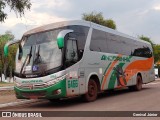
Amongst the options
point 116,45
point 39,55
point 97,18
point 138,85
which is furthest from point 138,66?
point 97,18

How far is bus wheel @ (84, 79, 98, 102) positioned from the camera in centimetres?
1536

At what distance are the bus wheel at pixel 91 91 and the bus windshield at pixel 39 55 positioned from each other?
2431mm

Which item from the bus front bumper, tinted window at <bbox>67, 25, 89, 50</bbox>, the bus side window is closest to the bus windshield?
the bus side window

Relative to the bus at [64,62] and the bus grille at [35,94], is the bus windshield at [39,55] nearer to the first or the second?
the bus at [64,62]

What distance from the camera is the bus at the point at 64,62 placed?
44.9 ft

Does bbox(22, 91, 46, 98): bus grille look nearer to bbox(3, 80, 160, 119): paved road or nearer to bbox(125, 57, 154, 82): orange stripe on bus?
bbox(3, 80, 160, 119): paved road

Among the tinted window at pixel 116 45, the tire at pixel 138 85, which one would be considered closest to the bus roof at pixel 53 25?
the tinted window at pixel 116 45

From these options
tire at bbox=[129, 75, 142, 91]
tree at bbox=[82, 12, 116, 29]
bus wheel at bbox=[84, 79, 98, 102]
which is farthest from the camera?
tree at bbox=[82, 12, 116, 29]

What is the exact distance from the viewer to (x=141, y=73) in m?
22.9

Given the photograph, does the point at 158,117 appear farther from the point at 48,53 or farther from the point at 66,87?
the point at 48,53

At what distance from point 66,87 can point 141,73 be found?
10.3 metres

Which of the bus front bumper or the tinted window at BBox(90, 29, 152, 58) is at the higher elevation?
the tinted window at BBox(90, 29, 152, 58)

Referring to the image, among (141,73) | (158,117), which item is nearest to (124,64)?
(141,73)

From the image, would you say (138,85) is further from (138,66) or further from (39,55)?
(39,55)
